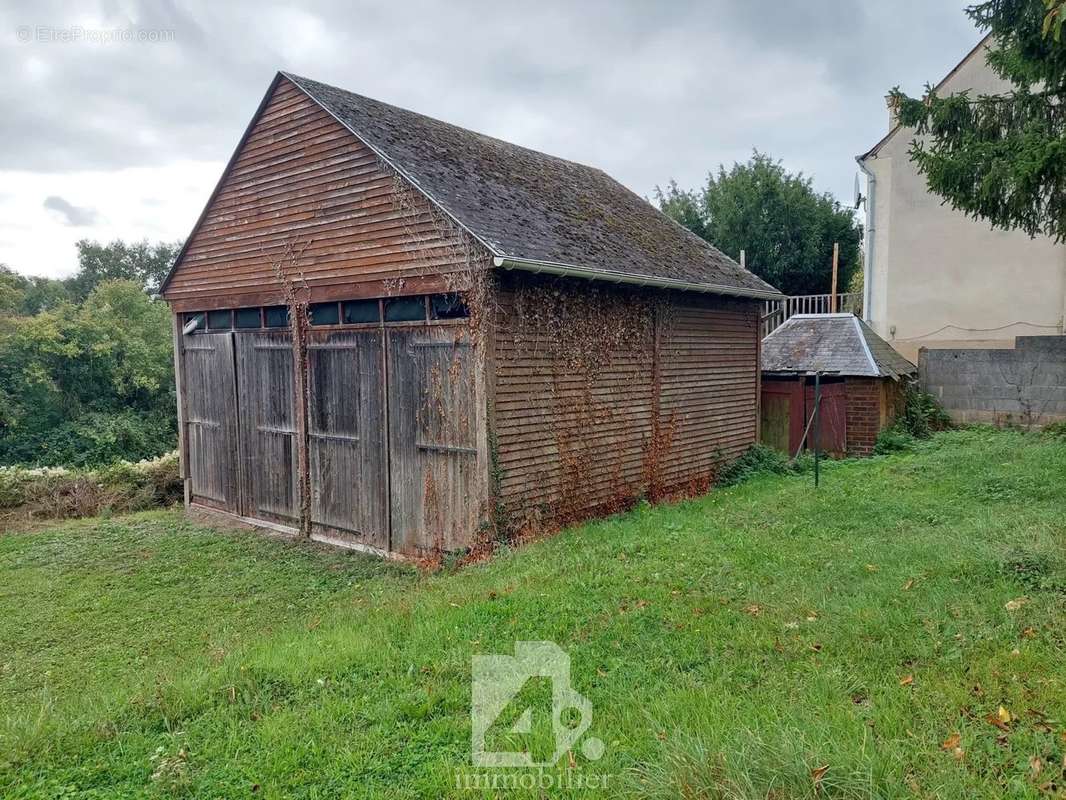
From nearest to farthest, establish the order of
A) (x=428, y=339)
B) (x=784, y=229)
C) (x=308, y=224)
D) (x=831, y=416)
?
(x=428, y=339), (x=308, y=224), (x=831, y=416), (x=784, y=229)

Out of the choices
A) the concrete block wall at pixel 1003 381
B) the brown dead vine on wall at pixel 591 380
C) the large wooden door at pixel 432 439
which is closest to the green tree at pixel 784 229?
the concrete block wall at pixel 1003 381

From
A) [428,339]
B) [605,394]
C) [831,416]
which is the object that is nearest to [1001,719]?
[605,394]

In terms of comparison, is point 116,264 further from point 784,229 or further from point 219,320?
point 784,229

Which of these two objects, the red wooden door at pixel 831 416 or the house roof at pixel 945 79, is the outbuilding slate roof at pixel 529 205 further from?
the house roof at pixel 945 79

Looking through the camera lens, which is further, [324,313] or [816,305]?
[816,305]

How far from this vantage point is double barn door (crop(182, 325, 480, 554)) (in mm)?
7691

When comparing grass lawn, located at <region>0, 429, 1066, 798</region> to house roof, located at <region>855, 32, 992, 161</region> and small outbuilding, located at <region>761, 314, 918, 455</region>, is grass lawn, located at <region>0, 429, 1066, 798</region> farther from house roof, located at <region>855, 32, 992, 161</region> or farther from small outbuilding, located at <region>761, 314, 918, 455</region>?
house roof, located at <region>855, 32, 992, 161</region>

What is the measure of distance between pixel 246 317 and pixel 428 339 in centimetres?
404

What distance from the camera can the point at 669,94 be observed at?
15242mm

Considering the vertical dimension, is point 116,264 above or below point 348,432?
above

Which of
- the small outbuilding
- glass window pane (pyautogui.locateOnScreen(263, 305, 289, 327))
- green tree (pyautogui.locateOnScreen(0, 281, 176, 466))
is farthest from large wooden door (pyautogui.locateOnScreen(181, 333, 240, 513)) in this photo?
the small outbuilding

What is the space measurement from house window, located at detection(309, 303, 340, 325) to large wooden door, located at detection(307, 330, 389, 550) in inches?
8.0

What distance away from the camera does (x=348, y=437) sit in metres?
8.82

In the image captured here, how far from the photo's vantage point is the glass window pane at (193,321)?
434 inches
